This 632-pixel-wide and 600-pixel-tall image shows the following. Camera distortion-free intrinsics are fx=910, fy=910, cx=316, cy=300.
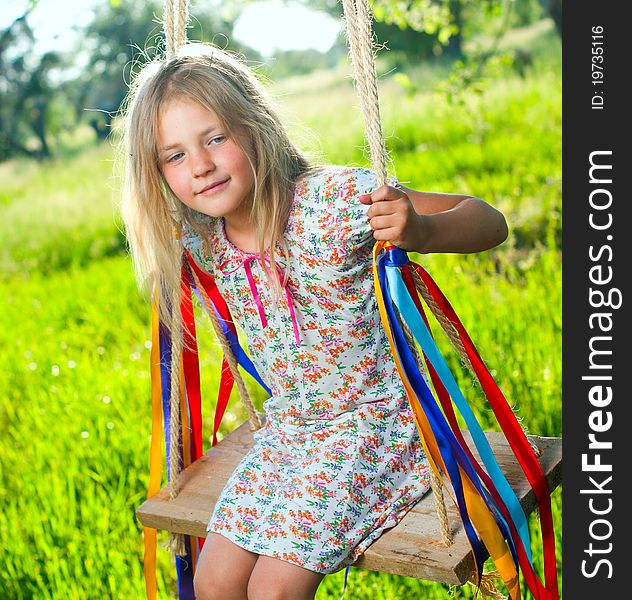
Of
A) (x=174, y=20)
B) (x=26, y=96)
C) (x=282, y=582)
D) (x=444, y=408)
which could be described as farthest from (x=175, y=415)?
(x=26, y=96)

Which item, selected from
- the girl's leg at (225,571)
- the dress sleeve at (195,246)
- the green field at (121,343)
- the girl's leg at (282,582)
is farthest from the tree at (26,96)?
the girl's leg at (282,582)

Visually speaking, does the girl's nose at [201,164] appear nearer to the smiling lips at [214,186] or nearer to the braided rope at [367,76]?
the smiling lips at [214,186]

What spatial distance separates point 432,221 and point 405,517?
2.01ft

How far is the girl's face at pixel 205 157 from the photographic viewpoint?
6.40ft

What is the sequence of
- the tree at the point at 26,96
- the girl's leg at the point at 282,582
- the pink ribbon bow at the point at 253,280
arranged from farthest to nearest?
the tree at the point at 26,96 → the pink ribbon bow at the point at 253,280 → the girl's leg at the point at 282,582

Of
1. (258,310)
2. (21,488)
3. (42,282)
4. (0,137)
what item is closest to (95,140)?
A: (0,137)

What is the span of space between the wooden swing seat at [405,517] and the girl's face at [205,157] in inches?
24.9

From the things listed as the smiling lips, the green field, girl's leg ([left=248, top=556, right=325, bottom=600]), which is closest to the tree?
the green field

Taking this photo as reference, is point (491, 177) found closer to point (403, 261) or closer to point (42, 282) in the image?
point (42, 282)

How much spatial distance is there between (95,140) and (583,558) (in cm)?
1311

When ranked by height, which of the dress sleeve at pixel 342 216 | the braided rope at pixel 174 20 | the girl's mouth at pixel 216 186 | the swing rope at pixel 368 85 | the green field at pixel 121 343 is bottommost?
the green field at pixel 121 343

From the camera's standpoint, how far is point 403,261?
176 centimetres

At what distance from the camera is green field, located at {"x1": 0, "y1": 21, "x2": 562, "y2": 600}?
2.68 meters

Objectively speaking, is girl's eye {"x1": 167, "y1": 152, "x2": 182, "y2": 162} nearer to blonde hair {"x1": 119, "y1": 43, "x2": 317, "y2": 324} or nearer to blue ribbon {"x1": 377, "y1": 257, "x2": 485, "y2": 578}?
blonde hair {"x1": 119, "y1": 43, "x2": 317, "y2": 324}
